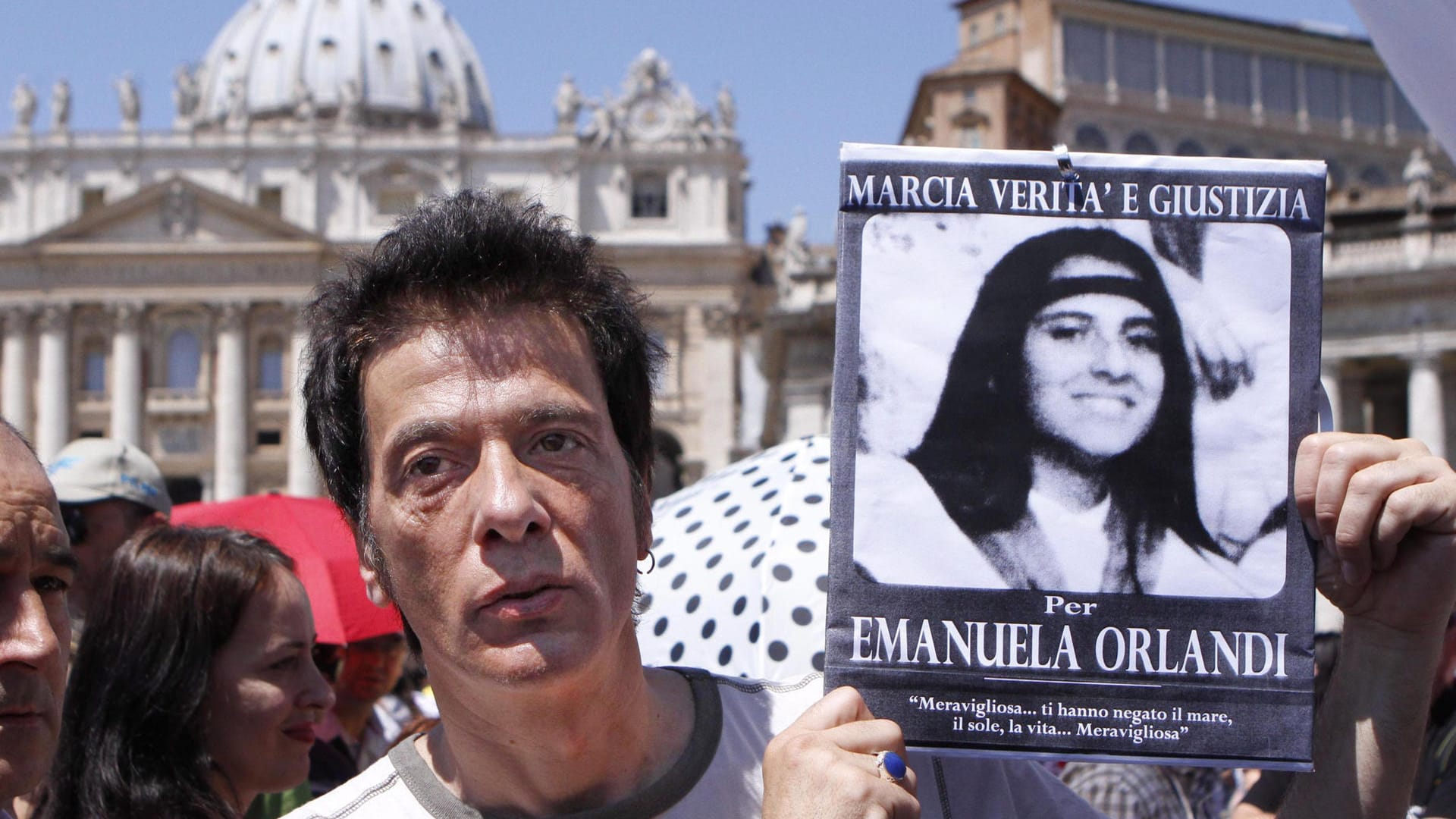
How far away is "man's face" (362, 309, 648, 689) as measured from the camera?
165 centimetres

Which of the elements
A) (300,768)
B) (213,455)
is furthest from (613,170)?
(300,768)

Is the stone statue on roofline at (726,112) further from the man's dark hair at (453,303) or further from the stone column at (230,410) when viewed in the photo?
the man's dark hair at (453,303)

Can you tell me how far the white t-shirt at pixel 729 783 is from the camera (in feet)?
5.75

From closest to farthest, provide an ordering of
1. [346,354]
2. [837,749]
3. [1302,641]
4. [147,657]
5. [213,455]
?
[837,749], [1302,641], [346,354], [147,657], [213,455]

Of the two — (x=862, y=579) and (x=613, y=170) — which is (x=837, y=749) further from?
(x=613, y=170)

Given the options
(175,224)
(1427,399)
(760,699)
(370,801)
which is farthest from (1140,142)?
(370,801)

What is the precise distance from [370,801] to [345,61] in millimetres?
75048

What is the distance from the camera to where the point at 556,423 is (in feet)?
5.64

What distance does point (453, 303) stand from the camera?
1775mm

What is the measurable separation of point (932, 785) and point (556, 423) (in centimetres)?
59

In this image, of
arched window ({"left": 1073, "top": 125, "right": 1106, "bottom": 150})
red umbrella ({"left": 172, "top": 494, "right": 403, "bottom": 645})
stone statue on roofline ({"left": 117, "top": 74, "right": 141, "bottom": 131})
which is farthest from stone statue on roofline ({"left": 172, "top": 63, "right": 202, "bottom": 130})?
red umbrella ({"left": 172, "top": 494, "right": 403, "bottom": 645})

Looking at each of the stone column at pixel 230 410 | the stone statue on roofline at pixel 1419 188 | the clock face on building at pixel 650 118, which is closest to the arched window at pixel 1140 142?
the clock face on building at pixel 650 118

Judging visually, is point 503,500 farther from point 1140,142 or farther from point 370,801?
point 1140,142

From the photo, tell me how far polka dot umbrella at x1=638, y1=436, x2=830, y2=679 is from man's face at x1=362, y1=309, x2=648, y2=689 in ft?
5.16
